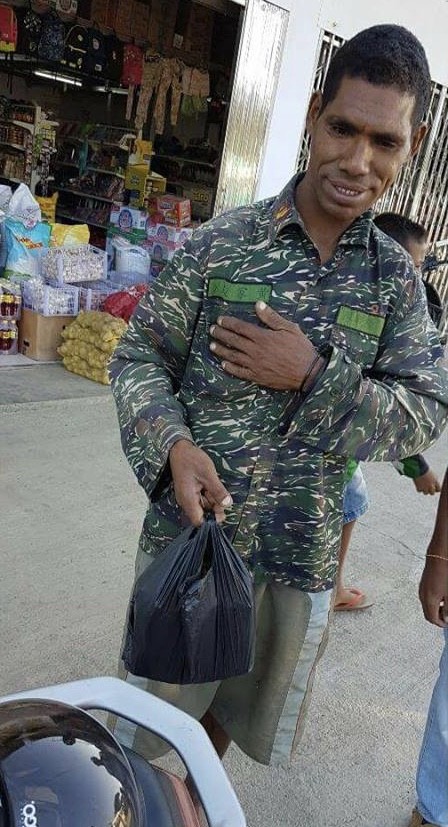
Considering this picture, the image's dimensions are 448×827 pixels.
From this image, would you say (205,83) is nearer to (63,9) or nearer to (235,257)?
Result: (63,9)

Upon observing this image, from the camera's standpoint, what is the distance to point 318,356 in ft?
4.29

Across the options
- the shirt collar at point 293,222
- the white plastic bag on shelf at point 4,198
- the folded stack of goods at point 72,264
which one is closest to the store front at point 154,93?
the folded stack of goods at point 72,264

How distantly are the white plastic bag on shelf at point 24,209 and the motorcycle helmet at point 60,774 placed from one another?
521cm

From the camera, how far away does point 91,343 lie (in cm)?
512

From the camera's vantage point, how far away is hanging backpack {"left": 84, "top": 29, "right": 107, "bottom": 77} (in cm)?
700

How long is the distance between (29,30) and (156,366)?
6.69 meters

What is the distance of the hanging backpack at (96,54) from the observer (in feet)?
23.0

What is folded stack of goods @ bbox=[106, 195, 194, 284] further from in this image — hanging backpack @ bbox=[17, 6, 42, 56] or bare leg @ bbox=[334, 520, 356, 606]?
bare leg @ bbox=[334, 520, 356, 606]

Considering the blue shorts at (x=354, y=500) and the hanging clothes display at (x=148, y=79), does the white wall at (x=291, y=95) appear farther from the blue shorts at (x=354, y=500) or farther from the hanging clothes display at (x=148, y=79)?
the blue shorts at (x=354, y=500)

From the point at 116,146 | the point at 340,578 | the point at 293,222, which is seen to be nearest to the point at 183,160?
the point at 116,146

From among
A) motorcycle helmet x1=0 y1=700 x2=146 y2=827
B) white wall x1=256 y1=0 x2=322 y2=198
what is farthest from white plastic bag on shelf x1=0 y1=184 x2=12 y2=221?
motorcycle helmet x1=0 y1=700 x2=146 y2=827

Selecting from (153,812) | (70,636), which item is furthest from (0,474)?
(153,812)

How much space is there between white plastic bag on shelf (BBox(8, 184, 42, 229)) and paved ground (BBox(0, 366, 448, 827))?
1.74 m

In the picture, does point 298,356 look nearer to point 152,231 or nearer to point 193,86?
point 152,231
